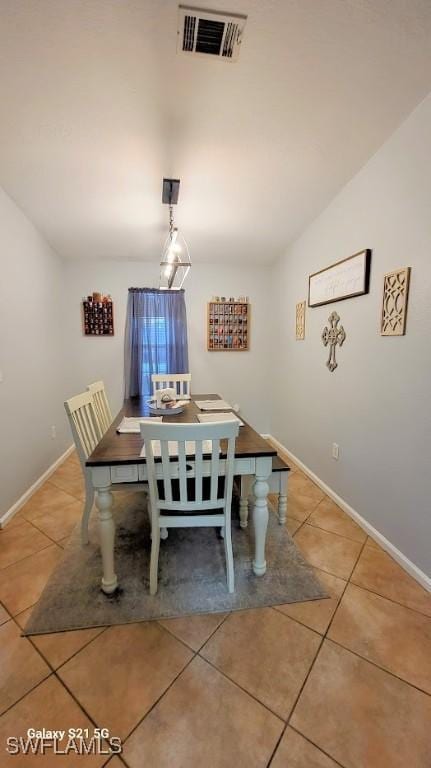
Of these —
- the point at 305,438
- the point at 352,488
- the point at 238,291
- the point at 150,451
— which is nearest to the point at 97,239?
the point at 238,291

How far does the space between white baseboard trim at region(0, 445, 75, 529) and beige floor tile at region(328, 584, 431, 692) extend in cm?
209

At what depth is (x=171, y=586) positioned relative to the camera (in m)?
1.46

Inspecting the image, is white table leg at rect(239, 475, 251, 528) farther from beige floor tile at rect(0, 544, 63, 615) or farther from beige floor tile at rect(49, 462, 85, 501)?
beige floor tile at rect(49, 462, 85, 501)

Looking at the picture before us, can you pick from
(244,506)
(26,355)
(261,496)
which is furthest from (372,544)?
(26,355)

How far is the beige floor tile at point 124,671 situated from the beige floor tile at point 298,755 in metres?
0.40

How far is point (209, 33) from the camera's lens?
1.11m

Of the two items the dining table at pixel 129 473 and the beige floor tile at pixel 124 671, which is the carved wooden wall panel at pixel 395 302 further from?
the beige floor tile at pixel 124 671

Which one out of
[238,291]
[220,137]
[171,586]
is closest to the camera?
[171,586]

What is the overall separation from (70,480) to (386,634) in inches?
100.0

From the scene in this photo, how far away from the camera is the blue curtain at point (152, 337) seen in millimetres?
3494

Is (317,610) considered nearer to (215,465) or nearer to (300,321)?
(215,465)

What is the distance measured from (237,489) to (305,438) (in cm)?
86

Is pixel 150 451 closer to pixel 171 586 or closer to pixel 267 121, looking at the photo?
pixel 171 586

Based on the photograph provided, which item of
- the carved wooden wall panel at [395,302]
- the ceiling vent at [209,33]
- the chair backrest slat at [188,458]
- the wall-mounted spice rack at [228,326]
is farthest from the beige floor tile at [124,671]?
the wall-mounted spice rack at [228,326]
